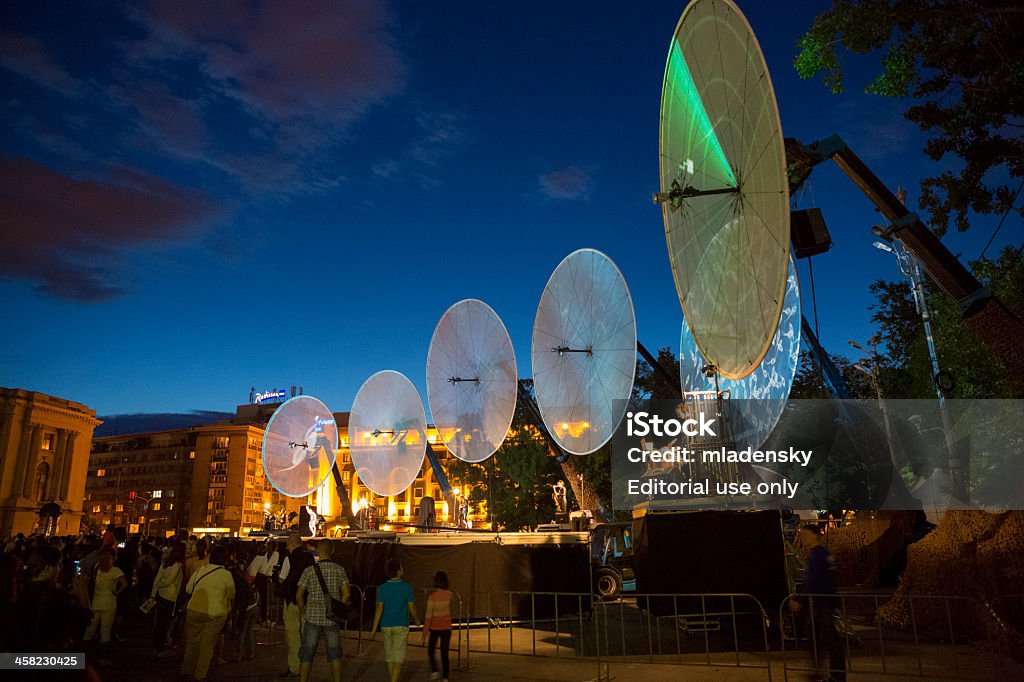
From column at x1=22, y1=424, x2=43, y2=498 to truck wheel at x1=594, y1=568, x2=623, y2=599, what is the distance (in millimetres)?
109061

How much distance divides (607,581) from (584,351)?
8.11 metres

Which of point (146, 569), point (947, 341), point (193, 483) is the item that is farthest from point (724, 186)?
point (193, 483)

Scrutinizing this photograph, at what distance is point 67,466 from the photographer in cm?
10750

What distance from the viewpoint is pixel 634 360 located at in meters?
21.8

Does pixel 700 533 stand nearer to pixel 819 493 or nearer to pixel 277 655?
Answer: pixel 277 655

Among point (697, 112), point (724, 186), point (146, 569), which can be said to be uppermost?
point (697, 112)

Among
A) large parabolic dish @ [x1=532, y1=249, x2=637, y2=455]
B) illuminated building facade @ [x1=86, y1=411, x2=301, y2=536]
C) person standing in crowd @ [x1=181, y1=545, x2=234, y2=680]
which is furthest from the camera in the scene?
illuminated building facade @ [x1=86, y1=411, x2=301, y2=536]

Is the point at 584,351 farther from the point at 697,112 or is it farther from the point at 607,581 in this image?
the point at 697,112

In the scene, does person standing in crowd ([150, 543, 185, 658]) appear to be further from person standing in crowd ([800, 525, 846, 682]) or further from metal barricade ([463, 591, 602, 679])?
person standing in crowd ([800, 525, 846, 682])

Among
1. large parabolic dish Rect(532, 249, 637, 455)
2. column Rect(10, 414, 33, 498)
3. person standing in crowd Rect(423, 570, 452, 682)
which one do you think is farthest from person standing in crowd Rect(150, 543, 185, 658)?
column Rect(10, 414, 33, 498)

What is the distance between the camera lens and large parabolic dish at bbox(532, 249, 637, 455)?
22.8m

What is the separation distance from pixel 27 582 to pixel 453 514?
24.7 metres

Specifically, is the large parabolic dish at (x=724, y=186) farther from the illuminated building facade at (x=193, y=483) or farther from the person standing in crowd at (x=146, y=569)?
the illuminated building facade at (x=193, y=483)

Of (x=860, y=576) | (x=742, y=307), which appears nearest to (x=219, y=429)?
(x=860, y=576)
